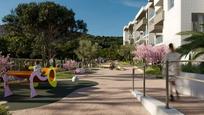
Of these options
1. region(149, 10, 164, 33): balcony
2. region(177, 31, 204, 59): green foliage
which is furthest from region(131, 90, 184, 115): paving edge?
region(149, 10, 164, 33): balcony

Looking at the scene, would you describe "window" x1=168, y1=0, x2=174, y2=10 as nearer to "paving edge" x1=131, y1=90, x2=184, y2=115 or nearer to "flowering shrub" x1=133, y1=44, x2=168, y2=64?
"flowering shrub" x1=133, y1=44, x2=168, y2=64

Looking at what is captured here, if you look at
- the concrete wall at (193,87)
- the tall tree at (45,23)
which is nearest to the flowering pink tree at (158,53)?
the tall tree at (45,23)

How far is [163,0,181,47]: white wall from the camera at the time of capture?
3656cm

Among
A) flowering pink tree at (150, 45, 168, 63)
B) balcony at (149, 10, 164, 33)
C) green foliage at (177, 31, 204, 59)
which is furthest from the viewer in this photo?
balcony at (149, 10, 164, 33)

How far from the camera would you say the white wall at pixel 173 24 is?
36.6m

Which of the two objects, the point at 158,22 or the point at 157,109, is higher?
the point at 158,22

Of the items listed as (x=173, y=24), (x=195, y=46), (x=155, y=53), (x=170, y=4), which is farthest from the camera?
(x=155, y=53)

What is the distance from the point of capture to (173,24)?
39688mm

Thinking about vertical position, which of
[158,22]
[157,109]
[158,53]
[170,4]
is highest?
[170,4]

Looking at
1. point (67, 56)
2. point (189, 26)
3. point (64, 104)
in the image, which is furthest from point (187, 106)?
point (67, 56)

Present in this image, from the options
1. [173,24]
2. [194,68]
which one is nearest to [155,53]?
[173,24]

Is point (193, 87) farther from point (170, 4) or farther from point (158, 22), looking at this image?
point (158, 22)

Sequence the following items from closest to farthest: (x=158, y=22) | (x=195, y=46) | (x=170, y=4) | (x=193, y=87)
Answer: (x=193, y=87) < (x=195, y=46) < (x=170, y=4) < (x=158, y=22)

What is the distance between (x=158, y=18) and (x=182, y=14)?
34.9 ft
